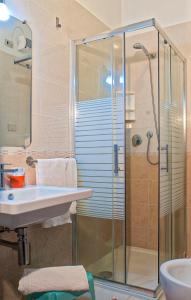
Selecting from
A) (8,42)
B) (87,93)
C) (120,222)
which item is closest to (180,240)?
(120,222)

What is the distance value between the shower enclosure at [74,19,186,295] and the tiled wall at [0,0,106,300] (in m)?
0.15

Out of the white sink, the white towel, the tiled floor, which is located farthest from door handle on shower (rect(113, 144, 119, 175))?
the tiled floor

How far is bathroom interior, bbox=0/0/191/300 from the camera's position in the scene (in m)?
1.75

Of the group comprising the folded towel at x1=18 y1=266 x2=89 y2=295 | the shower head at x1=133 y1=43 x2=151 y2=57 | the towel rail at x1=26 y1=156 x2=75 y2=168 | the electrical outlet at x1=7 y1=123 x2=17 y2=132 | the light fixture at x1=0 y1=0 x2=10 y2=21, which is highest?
the shower head at x1=133 y1=43 x2=151 y2=57

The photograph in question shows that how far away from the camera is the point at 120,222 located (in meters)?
2.23

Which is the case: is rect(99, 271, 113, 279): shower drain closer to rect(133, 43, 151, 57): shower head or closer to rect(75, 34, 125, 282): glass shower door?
rect(75, 34, 125, 282): glass shower door

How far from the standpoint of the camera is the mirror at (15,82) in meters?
1.73

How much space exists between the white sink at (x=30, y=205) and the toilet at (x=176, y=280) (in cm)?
69

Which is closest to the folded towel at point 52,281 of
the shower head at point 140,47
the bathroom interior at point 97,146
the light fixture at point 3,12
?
the bathroom interior at point 97,146

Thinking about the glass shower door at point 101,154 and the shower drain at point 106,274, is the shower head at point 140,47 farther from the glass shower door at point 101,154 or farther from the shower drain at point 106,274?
the shower drain at point 106,274

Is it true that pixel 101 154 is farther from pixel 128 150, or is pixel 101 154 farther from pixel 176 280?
pixel 176 280

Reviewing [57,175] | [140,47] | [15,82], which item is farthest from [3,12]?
[140,47]

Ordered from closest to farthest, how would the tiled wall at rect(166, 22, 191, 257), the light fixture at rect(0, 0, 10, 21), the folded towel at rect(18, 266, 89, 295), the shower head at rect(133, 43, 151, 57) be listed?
the folded towel at rect(18, 266, 89, 295) < the light fixture at rect(0, 0, 10, 21) < the shower head at rect(133, 43, 151, 57) < the tiled wall at rect(166, 22, 191, 257)

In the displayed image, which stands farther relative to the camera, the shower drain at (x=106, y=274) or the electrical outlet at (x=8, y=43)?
the shower drain at (x=106, y=274)
